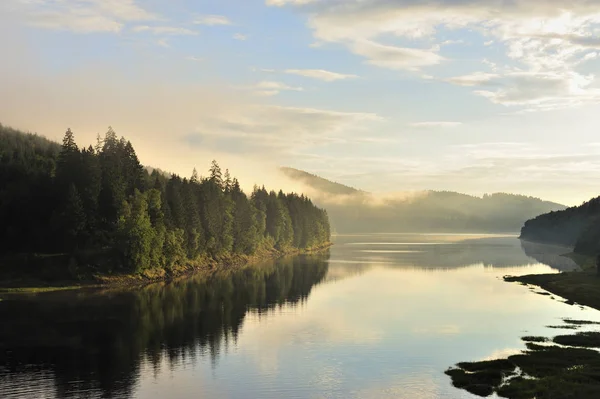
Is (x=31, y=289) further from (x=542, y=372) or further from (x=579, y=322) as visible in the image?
(x=579, y=322)

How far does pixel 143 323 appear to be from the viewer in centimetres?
8981

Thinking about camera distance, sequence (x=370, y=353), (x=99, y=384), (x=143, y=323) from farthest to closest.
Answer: (x=143, y=323) → (x=370, y=353) → (x=99, y=384)

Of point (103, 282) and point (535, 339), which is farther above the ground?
point (103, 282)

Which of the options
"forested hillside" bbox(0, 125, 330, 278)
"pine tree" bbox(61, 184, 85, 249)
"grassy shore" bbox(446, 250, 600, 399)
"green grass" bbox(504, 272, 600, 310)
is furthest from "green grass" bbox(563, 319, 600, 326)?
"pine tree" bbox(61, 184, 85, 249)

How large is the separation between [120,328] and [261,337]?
70.1ft

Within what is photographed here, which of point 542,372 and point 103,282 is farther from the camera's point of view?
point 103,282

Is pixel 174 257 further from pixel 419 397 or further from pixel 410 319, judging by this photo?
pixel 419 397

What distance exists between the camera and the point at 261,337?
261 ft

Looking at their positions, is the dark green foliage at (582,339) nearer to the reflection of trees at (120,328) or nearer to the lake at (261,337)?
the lake at (261,337)

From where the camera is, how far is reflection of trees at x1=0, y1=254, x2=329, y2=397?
206ft

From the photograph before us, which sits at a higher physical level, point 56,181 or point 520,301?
point 56,181

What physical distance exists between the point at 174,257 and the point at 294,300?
168 ft

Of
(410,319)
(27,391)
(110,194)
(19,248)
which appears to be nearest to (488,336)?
(410,319)

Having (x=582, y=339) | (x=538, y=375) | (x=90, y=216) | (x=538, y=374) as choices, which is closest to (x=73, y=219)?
(x=90, y=216)
